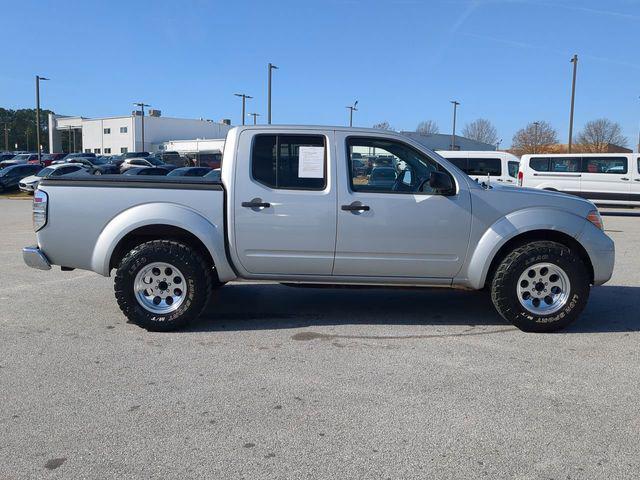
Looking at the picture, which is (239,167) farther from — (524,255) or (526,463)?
(526,463)

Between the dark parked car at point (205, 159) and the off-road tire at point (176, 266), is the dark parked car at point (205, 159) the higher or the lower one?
the higher one

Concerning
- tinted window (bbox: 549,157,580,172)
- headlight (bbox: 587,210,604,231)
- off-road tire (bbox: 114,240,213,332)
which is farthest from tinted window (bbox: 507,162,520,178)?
off-road tire (bbox: 114,240,213,332)

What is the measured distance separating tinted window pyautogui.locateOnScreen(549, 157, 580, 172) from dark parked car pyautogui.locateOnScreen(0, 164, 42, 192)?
83.3ft

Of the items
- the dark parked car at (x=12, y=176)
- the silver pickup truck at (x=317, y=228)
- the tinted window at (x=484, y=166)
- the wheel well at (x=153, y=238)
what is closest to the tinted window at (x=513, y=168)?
the tinted window at (x=484, y=166)

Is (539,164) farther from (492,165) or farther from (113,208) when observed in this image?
(113,208)

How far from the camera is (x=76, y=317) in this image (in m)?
6.05

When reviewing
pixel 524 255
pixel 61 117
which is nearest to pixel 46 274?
pixel 524 255

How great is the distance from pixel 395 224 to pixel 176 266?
2068 millimetres

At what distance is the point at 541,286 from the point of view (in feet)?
18.4

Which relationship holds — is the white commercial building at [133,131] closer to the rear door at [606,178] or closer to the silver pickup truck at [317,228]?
the rear door at [606,178]

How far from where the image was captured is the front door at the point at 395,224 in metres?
5.48

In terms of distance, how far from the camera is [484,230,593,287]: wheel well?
5.65 metres

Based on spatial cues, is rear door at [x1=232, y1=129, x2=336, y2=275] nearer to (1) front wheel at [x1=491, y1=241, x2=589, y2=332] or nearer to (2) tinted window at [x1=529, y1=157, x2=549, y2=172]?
(1) front wheel at [x1=491, y1=241, x2=589, y2=332]

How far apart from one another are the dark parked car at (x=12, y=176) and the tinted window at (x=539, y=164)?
24.7 m
